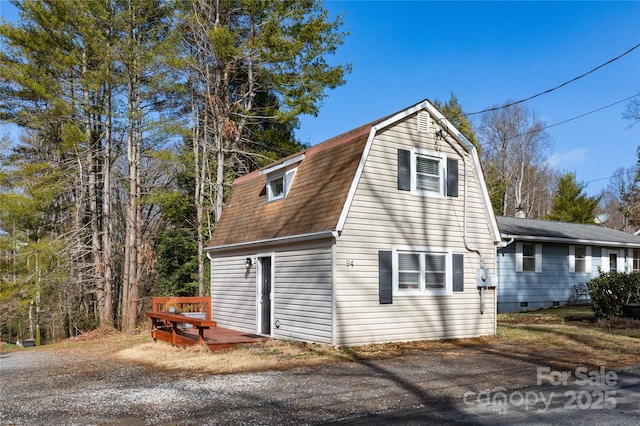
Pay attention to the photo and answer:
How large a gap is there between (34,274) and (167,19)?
36.2ft

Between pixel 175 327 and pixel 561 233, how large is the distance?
16.2m

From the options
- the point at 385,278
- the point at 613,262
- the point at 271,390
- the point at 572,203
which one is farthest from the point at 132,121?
the point at 572,203

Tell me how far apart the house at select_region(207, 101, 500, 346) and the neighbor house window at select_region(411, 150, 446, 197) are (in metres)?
0.03

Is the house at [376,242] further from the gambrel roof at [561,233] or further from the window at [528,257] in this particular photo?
the window at [528,257]

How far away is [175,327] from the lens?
11531 millimetres

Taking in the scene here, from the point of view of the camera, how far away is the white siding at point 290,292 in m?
10.7

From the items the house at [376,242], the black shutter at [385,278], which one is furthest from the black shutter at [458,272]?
the black shutter at [385,278]

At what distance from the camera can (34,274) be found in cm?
1833

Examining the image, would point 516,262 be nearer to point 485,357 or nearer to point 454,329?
point 454,329

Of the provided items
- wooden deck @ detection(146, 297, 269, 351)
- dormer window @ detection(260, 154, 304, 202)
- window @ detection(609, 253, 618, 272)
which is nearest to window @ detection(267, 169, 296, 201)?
dormer window @ detection(260, 154, 304, 202)

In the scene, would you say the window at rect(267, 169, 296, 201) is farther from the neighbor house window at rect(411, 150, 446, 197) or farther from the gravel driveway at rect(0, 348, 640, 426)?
the gravel driveway at rect(0, 348, 640, 426)

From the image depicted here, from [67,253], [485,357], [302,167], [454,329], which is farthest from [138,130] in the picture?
[485,357]

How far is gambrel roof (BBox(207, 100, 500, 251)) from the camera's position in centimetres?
1077

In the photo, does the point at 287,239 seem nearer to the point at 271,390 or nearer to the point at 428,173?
the point at 428,173
